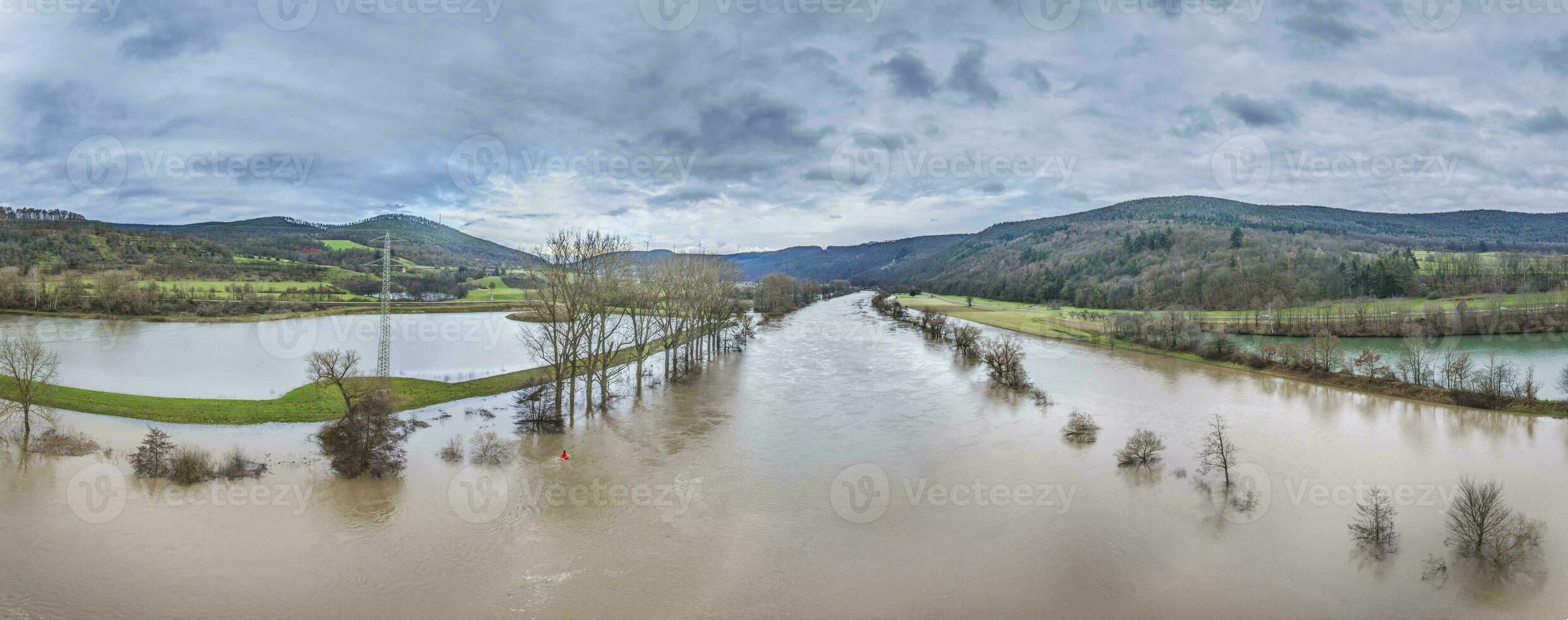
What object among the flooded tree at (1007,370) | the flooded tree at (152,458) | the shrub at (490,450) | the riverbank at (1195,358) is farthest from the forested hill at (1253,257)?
the flooded tree at (152,458)

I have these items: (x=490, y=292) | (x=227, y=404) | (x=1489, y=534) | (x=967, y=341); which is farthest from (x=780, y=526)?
(x=490, y=292)

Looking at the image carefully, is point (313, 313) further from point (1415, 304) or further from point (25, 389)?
point (1415, 304)

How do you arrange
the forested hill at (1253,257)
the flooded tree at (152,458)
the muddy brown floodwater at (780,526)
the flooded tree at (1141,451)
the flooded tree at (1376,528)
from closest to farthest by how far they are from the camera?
the muddy brown floodwater at (780,526) → the flooded tree at (1376,528) → the flooded tree at (152,458) → the flooded tree at (1141,451) → the forested hill at (1253,257)

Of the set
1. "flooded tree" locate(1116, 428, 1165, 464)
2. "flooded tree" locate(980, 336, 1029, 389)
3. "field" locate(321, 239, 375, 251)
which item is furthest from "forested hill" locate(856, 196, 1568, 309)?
"field" locate(321, 239, 375, 251)

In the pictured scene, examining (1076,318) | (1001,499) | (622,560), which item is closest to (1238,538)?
(1001,499)

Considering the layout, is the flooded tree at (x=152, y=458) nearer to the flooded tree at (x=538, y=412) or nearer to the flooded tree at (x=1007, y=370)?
the flooded tree at (x=538, y=412)

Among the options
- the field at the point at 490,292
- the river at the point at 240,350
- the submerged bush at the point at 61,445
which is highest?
the field at the point at 490,292

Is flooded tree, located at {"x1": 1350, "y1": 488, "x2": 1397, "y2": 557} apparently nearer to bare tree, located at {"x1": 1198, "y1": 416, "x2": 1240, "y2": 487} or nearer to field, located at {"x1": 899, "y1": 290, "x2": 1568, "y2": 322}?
bare tree, located at {"x1": 1198, "y1": 416, "x2": 1240, "y2": 487}
